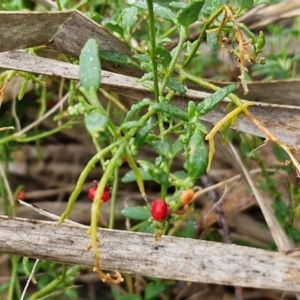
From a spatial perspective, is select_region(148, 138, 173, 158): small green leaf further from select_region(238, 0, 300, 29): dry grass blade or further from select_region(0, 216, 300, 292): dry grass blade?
select_region(238, 0, 300, 29): dry grass blade

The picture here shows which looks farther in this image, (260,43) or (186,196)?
(260,43)

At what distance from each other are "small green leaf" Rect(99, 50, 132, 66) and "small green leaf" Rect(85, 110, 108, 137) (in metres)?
0.25

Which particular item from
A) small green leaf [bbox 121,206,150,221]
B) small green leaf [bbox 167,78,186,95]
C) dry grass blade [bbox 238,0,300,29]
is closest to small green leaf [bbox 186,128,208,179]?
small green leaf [bbox 167,78,186,95]

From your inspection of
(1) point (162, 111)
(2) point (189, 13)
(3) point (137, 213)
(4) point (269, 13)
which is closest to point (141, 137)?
(1) point (162, 111)

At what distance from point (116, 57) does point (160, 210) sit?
0.21 metres

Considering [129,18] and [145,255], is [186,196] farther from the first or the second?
[129,18]

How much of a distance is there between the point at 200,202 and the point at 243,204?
0.56ft

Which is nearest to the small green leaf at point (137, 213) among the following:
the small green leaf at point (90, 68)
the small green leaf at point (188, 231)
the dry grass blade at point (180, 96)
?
the small green leaf at point (188, 231)

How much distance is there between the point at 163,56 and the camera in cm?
72

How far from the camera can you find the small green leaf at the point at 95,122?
53 cm

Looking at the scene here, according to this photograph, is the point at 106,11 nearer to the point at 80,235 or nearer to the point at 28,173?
the point at 28,173

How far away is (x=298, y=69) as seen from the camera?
1.49 metres

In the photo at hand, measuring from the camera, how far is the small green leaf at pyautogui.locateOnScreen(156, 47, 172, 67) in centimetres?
71

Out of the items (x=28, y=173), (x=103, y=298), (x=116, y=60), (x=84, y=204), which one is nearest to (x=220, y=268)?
(x=116, y=60)
